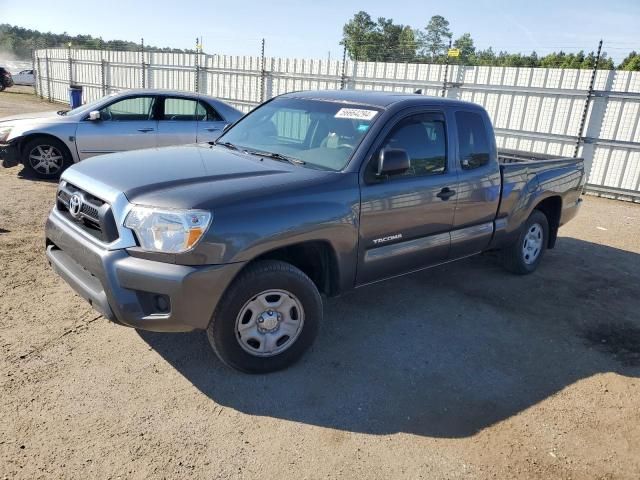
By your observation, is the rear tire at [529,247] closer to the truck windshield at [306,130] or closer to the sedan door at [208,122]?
the truck windshield at [306,130]

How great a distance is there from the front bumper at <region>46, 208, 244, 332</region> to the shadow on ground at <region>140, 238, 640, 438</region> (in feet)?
1.93

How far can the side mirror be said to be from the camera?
148 inches

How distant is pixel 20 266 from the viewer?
500cm

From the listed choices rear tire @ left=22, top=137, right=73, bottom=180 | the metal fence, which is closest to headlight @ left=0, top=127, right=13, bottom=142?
rear tire @ left=22, top=137, right=73, bottom=180

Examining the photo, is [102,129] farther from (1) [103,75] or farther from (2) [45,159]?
(1) [103,75]

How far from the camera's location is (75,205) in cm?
352

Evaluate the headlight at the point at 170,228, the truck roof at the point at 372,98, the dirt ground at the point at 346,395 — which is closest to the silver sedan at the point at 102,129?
the dirt ground at the point at 346,395

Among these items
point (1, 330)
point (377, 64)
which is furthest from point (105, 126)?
point (377, 64)

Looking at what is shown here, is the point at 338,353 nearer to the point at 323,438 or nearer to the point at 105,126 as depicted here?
the point at 323,438

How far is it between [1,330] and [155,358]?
4.00 ft

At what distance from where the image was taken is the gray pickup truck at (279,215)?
3.04 m

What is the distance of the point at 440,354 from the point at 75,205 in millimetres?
2881

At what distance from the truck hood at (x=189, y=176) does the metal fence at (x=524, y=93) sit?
9.37 m

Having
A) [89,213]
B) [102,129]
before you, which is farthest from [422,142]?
[102,129]
